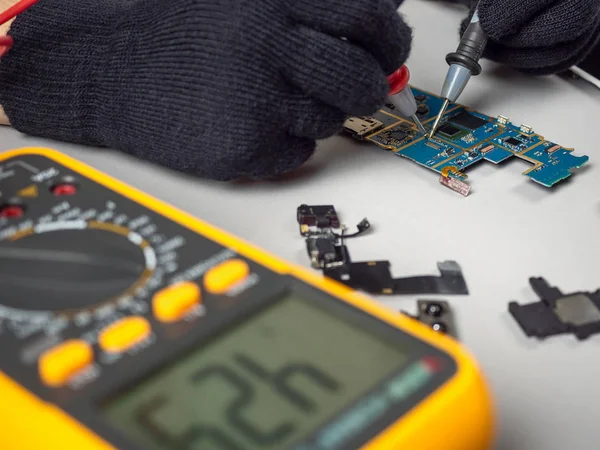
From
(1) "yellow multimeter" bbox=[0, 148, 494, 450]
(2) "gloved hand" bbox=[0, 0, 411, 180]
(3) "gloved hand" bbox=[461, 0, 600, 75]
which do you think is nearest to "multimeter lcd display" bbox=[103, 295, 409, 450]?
(1) "yellow multimeter" bbox=[0, 148, 494, 450]

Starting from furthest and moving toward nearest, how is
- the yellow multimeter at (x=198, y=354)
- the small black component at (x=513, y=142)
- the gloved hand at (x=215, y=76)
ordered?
the small black component at (x=513, y=142) < the gloved hand at (x=215, y=76) < the yellow multimeter at (x=198, y=354)

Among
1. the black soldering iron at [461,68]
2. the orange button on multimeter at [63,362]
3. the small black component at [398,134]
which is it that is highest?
the black soldering iron at [461,68]

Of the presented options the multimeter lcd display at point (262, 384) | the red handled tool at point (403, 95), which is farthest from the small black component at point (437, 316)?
the red handled tool at point (403, 95)

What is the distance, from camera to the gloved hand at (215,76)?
0.47 metres

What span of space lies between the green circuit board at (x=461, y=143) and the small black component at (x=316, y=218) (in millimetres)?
104

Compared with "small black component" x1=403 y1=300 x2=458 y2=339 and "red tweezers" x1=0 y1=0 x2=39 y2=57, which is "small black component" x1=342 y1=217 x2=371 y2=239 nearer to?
"small black component" x1=403 y1=300 x2=458 y2=339

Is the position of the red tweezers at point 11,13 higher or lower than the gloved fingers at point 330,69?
lower

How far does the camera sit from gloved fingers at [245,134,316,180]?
1.65 ft

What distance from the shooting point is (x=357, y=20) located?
1.52 feet

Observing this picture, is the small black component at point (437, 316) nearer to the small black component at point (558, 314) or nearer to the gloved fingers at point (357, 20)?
the small black component at point (558, 314)

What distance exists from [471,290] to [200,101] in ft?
0.74

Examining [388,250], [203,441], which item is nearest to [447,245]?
[388,250]

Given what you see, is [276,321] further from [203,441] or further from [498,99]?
[498,99]

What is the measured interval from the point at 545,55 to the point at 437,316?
1.19 ft
